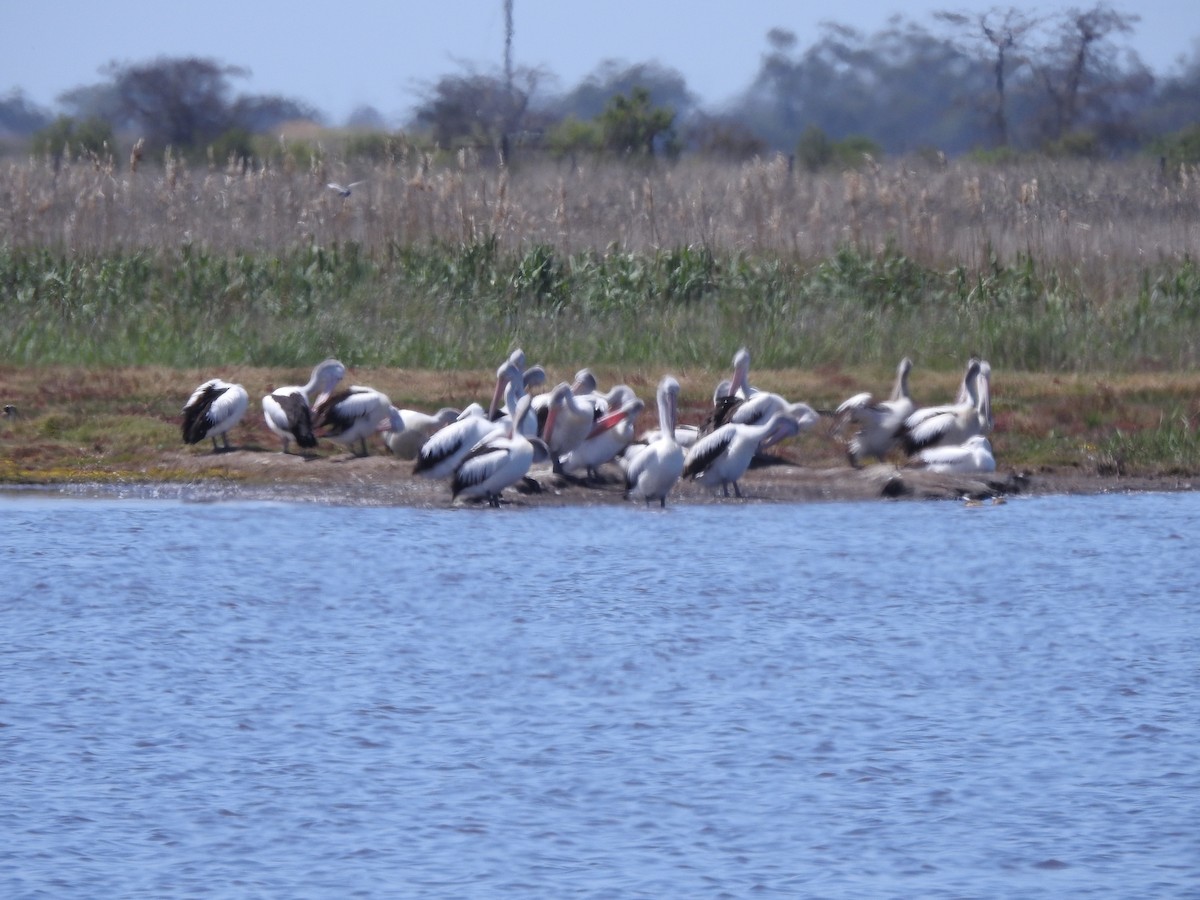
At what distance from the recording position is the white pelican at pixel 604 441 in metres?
12.0

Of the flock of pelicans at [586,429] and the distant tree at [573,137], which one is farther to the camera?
the distant tree at [573,137]

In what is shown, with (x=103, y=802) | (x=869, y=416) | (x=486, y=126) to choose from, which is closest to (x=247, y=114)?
(x=486, y=126)

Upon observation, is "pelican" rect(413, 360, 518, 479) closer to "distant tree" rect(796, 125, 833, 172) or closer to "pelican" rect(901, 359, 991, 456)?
"pelican" rect(901, 359, 991, 456)

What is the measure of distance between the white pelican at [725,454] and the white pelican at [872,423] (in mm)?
851

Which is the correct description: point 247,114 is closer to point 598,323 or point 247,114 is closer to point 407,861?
point 598,323

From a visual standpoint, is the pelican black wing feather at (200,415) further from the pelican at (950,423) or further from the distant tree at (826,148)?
the distant tree at (826,148)

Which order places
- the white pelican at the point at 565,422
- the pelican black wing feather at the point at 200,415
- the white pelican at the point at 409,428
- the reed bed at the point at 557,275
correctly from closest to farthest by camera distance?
the white pelican at the point at 565,422
the pelican black wing feather at the point at 200,415
the white pelican at the point at 409,428
the reed bed at the point at 557,275

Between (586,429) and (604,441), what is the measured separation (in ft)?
0.44

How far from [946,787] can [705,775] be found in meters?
0.70

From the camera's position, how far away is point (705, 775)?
585 centimetres

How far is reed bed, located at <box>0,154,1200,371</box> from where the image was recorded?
50.3ft

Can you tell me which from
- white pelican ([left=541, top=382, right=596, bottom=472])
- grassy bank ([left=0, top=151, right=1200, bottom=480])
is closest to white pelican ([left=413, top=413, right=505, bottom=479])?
white pelican ([left=541, top=382, right=596, bottom=472])

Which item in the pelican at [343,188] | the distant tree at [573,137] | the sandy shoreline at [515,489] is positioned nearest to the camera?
the sandy shoreline at [515,489]

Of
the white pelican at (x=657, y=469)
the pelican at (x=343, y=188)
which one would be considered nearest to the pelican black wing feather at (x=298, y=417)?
the white pelican at (x=657, y=469)
